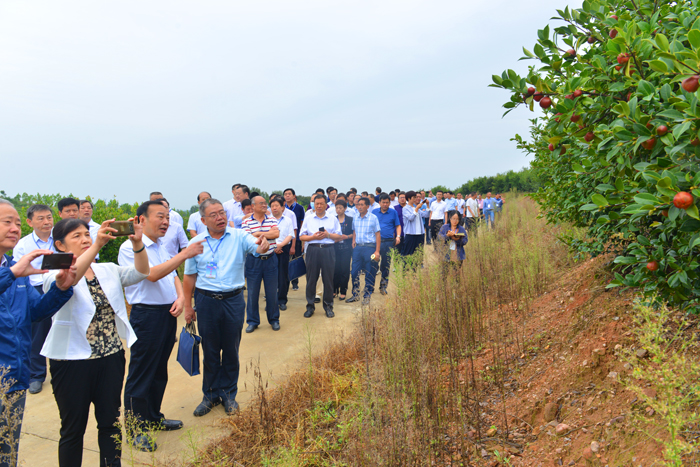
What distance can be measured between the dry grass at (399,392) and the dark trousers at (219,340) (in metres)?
0.41

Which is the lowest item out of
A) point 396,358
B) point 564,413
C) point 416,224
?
point 564,413

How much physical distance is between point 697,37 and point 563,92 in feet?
3.52

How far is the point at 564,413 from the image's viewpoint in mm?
2916

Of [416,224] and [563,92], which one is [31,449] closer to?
[563,92]

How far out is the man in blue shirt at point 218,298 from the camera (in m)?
4.06

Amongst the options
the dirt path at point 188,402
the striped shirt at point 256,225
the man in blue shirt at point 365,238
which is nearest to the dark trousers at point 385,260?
the man in blue shirt at point 365,238

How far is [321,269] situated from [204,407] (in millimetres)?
3552

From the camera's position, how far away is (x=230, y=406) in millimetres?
4035

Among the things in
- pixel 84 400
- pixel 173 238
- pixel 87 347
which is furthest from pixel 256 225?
pixel 84 400

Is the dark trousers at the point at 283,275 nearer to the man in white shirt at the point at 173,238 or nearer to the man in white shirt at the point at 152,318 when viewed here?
the man in white shirt at the point at 173,238

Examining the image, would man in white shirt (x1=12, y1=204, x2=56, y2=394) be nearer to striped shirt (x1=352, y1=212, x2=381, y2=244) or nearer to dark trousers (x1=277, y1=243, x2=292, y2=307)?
dark trousers (x1=277, y1=243, x2=292, y2=307)

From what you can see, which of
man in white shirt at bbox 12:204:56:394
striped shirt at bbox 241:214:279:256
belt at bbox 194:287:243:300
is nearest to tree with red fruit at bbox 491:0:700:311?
belt at bbox 194:287:243:300

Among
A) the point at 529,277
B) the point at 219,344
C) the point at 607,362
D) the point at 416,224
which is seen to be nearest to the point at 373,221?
the point at 416,224

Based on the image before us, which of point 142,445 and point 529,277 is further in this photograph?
point 529,277
